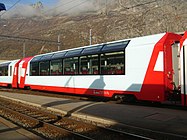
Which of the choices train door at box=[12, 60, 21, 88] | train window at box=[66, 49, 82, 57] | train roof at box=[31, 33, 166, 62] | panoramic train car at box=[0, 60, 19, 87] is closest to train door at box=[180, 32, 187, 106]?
train roof at box=[31, 33, 166, 62]

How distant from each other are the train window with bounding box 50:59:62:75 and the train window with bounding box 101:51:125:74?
505 centimetres

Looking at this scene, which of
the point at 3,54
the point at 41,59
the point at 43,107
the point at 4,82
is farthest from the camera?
the point at 3,54

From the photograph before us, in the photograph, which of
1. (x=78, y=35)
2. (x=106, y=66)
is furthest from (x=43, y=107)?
(x=78, y=35)

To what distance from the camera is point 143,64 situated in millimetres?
12289

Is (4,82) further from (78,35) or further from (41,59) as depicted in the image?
(78,35)

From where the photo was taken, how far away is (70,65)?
17719mm

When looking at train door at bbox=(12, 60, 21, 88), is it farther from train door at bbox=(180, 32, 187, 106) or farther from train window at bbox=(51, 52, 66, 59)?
train door at bbox=(180, 32, 187, 106)

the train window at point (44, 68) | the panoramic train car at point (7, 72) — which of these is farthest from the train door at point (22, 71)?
the train window at point (44, 68)

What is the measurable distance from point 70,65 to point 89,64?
2.29 meters

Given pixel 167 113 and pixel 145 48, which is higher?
pixel 145 48

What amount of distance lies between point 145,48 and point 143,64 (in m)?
0.70

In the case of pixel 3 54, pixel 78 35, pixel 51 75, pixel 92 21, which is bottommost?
pixel 51 75

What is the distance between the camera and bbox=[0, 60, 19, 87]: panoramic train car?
1176 inches

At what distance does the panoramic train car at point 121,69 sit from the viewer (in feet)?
37.9
